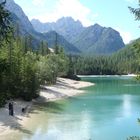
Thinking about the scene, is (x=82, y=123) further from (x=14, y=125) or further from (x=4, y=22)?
(x=4, y=22)

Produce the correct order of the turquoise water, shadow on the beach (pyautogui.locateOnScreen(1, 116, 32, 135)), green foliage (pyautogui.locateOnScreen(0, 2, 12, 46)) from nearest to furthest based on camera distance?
green foliage (pyautogui.locateOnScreen(0, 2, 12, 46))
the turquoise water
shadow on the beach (pyautogui.locateOnScreen(1, 116, 32, 135))

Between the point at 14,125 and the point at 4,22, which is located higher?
the point at 4,22

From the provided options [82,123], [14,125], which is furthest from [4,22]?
[82,123]

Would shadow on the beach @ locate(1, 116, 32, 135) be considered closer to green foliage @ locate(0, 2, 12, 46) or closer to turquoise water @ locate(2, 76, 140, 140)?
turquoise water @ locate(2, 76, 140, 140)

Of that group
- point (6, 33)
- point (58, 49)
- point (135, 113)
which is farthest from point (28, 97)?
point (58, 49)

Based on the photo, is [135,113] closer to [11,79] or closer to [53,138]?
[11,79]

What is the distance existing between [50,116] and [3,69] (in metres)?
46.5

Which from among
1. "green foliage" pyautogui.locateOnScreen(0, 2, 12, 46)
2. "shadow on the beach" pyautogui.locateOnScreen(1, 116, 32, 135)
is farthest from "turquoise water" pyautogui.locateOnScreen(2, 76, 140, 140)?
"green foliage" pyautogui.locateOnScreen(0, 2, 12, 46)

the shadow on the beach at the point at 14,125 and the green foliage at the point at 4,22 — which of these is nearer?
the green foliage at the point at 4,22

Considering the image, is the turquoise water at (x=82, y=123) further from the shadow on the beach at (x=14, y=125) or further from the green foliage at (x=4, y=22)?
the green foliage at (x=4, y=22)

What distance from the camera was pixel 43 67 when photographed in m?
105

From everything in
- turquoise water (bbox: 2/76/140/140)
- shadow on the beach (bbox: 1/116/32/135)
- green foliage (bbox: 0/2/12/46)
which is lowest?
turquoise water (bbox: 2/76/140/140)

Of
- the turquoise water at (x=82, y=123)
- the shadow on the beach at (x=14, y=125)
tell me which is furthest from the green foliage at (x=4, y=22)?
the shadow on the beach at (x=14, y=125)

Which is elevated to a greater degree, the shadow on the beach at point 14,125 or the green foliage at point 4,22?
the green foliage at point 4,22
